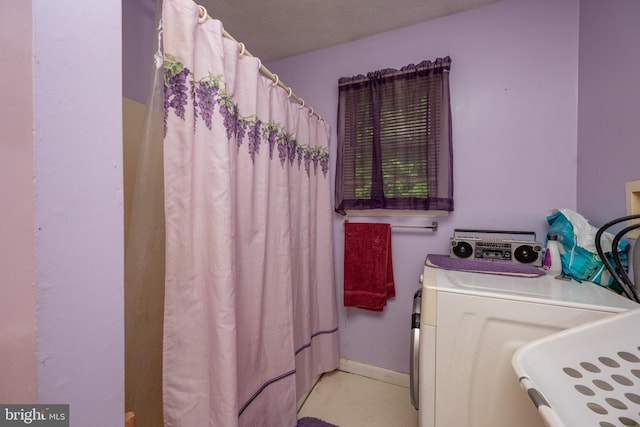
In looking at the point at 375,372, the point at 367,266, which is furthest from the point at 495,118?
the point at 375,372

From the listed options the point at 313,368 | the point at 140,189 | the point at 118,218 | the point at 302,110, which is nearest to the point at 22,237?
the point at 118,218

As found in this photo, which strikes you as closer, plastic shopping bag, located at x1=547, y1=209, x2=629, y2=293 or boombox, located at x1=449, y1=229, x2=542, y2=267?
plastic shopping bag, located at x1=547, y1=209, x2=629, y2=293

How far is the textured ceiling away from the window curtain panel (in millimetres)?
622

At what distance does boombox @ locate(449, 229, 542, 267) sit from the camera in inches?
43.5

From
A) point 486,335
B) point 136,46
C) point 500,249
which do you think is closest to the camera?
point 486,335

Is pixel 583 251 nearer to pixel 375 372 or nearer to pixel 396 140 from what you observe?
pixel 396 140

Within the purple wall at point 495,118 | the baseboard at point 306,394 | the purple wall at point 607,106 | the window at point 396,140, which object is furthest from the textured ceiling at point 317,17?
the baseboard at point 306,394

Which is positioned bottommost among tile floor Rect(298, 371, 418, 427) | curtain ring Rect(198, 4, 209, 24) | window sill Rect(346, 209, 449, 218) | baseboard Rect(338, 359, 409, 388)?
tile floor Rect(298, 371, 418, 427)

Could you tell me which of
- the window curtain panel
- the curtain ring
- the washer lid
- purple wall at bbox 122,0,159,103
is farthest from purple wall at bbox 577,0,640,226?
purple wall at bbox 122,0,159,103

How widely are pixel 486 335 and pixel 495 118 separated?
125cm

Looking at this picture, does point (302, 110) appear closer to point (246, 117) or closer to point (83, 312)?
point (246, 117)

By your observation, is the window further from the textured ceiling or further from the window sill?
the textured ceiling

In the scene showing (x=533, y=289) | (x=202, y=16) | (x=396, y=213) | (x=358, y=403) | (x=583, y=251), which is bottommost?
(x=358, y=403)

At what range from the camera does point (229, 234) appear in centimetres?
79
